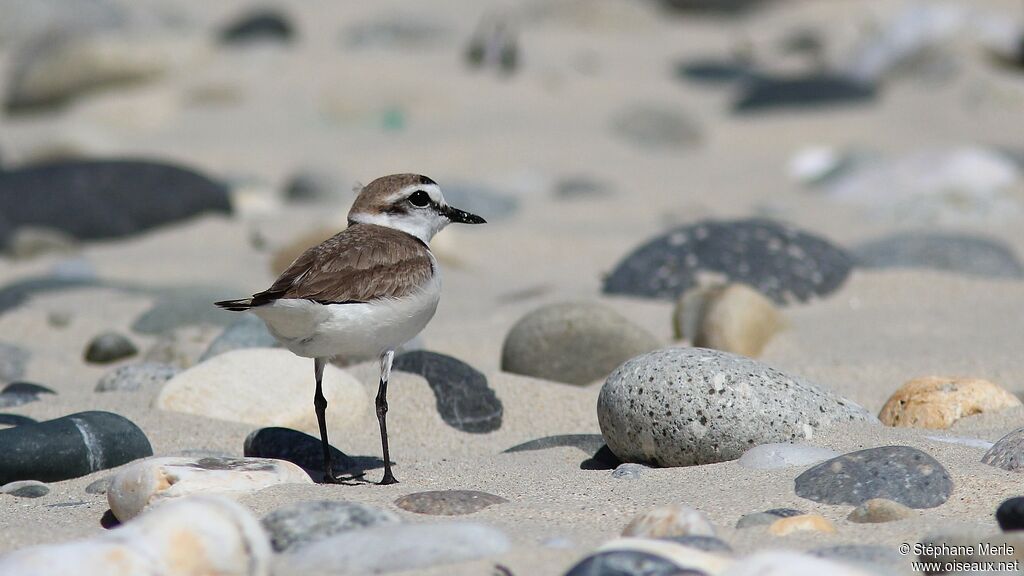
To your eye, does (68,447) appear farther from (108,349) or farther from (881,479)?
(881,479)

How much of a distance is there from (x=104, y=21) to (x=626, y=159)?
21.7 ft

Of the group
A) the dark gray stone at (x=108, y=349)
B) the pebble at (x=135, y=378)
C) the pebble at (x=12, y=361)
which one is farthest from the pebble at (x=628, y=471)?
the pebble at (x=12, y=361)

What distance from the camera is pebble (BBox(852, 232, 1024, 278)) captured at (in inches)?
286

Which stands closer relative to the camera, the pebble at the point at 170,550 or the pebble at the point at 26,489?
the pebble at the point at 170,550

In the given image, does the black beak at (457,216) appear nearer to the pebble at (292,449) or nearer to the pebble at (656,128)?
the pebble at (292,449)

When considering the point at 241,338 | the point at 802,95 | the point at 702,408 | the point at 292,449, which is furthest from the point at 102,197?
the point at 802,95

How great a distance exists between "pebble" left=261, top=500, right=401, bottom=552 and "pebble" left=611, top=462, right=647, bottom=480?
0.91 meters

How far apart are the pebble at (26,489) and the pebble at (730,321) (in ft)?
9.68

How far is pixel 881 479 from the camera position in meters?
3.55

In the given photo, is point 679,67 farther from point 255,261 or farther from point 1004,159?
point 255,261

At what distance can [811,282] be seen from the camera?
6820mm

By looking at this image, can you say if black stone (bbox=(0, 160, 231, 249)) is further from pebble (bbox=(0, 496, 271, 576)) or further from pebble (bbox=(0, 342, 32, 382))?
pebble (bbox=(0, 496, 271, 576))

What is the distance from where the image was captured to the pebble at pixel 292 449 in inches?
172

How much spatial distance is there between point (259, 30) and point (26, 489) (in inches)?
420
